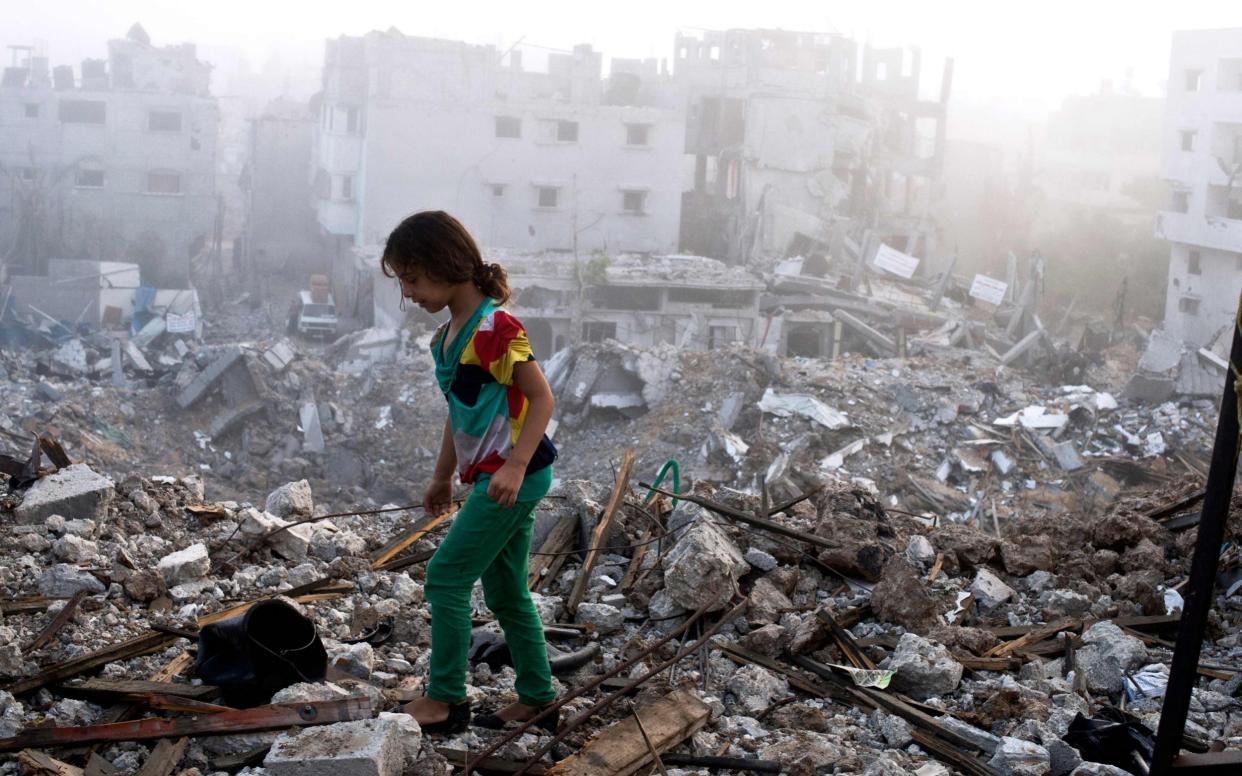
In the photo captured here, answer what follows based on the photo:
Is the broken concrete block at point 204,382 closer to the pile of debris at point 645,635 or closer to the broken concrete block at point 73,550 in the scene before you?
the pile of debris at point 645,635

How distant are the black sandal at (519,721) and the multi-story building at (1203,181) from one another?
1089 inches

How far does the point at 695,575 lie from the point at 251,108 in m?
74.5

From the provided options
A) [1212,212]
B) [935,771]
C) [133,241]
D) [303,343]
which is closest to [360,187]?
[303,343]

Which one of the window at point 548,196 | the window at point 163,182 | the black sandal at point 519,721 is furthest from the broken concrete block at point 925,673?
the window at point 163,182

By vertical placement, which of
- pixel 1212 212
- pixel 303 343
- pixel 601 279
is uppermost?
pixel 1212 212

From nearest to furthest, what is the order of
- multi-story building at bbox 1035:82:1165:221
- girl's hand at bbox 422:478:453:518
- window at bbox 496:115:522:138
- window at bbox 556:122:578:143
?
girl's hand at bbox 422:478:453:518 → window at bbox 496:115:522:138 → window at bbox 556:122:578:143 → multi-story building at bbox 1035:82:1165:221

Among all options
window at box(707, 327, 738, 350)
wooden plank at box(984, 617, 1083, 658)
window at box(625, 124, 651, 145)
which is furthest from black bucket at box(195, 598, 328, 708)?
window at box(625, 124, 651, 145)

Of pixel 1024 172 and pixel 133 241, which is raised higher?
pixel 1024 172

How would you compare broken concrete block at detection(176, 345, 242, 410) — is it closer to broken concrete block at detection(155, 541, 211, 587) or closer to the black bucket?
broken concrete block at detection(155, 541, 211, 587)

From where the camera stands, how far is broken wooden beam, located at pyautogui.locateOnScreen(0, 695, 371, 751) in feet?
9.12

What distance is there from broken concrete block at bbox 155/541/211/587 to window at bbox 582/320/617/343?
21968mm

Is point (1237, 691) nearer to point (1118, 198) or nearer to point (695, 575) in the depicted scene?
point (695, 575)

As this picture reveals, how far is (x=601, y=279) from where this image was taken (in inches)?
1013

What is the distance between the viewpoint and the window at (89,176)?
33.4 meters
